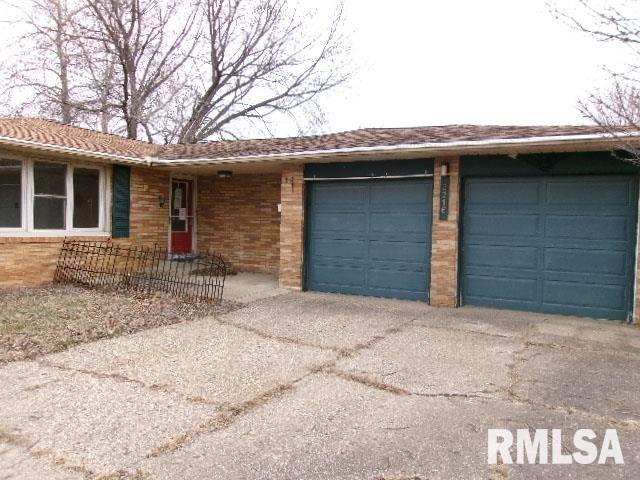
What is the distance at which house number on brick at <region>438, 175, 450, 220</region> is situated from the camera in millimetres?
8250

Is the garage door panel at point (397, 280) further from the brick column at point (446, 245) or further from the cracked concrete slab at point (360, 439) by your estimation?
the cracked concrete slab at point (360, 439)

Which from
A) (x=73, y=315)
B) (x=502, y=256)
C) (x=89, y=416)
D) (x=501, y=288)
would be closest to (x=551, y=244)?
(x=502, y=256)

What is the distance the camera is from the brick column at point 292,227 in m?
9.70

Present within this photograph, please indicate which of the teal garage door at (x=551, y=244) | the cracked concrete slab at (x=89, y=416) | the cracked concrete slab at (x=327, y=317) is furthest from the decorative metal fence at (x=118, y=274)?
the teal garage door at (x=551, y=244)

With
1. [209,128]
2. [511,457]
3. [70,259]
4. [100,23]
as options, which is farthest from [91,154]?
[209,128]

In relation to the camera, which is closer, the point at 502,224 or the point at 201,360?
the point at 201,360

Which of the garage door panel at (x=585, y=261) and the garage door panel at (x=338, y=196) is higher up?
the garage door panel at (x=338, y=196)

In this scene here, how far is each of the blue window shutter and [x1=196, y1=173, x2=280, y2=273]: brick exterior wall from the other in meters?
2.42

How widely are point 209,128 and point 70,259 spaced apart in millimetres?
13970

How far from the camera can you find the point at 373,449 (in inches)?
128

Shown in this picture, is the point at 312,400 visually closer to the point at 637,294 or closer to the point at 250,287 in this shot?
the point at 637,294

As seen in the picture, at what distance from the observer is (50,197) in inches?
377

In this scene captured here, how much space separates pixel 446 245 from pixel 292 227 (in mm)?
3053

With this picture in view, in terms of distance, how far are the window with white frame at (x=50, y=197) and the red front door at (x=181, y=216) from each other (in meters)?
2.17
